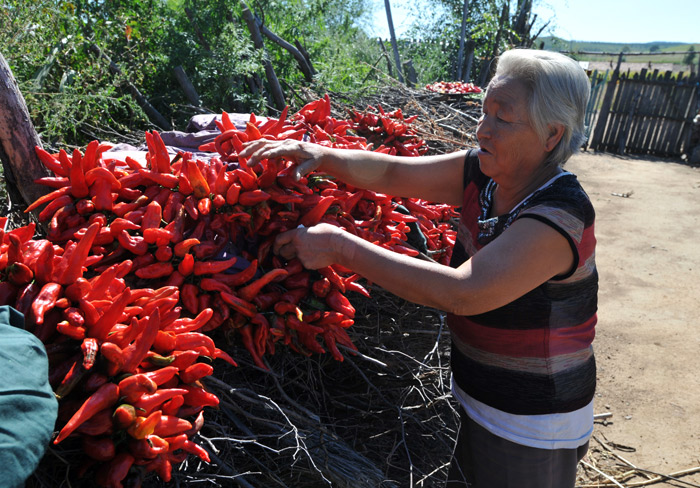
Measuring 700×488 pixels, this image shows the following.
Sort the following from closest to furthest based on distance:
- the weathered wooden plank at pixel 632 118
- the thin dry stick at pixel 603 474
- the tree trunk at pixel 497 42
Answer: the thin dry stick at pixel 603 474 < the tree trunk at pixel 497 42 < the weathered wooden plank at pixel 632 118

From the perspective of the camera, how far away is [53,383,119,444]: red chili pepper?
1.14 m

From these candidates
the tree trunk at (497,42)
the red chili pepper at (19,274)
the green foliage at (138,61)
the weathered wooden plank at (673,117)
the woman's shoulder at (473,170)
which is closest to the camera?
the red chili pepper at (19,274)

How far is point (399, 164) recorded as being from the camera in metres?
2.18

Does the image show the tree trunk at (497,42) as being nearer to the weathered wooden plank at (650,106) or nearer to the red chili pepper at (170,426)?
the weathered wooden plank at (650,106)

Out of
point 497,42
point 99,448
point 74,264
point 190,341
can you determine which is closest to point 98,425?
point 99,448

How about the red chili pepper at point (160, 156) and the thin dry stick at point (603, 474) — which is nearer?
the red chili pepper at point (160, 156)

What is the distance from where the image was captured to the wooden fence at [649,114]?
1250cm

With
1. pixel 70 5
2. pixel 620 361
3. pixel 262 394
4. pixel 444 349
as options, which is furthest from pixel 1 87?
pixel 620 361

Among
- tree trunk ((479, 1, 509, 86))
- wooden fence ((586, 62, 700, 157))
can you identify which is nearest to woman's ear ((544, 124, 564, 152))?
tree trunk ((479, 1, 509, 86))

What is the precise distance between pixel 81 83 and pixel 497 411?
133 inches

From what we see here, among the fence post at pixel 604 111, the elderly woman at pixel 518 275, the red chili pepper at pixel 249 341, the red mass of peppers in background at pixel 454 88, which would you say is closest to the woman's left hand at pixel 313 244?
the elderly woman at pixel 518 275

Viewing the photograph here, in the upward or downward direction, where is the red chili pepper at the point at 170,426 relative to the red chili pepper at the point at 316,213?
downward

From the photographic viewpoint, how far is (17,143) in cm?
193

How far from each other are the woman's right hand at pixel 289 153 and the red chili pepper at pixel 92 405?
0.91m
